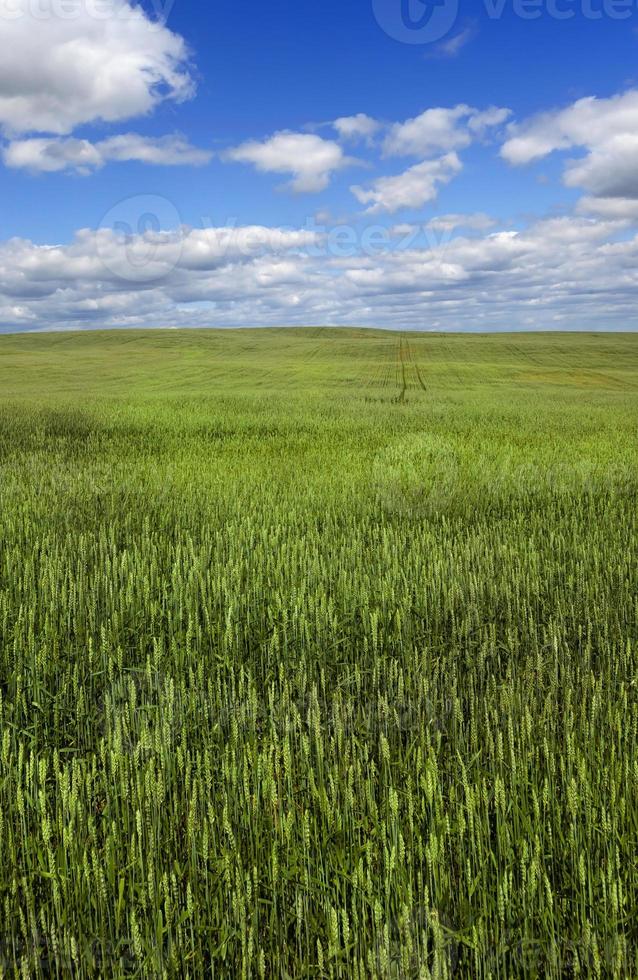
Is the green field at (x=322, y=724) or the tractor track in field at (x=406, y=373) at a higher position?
the tractor track in field at (x=406, y=373)

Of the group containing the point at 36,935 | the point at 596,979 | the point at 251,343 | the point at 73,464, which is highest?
the point at 251,343

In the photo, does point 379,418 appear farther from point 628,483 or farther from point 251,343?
point 251,343

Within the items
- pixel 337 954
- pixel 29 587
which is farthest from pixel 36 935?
pixel 29 587

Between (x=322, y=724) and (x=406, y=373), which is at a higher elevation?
(x=406, y=373)

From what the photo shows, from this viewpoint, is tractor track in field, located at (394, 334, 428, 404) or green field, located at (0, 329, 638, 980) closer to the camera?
green field, located at (0, 329, 638, 980)

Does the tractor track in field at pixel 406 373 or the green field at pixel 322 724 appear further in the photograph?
the tractor track in field at pixel 406 373

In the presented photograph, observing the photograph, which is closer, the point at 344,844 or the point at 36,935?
the point at 36,935

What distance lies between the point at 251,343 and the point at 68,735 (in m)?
80.8

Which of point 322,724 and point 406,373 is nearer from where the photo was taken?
point 322,724

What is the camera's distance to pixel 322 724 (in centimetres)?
379

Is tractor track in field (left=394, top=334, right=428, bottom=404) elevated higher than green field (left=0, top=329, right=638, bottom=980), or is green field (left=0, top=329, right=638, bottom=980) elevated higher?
tractor track in field (left=394, top=334, right=428, bottom=404)

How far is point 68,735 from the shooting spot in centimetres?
374

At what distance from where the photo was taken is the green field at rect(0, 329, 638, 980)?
229 cm

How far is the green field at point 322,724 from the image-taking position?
2.29 m
